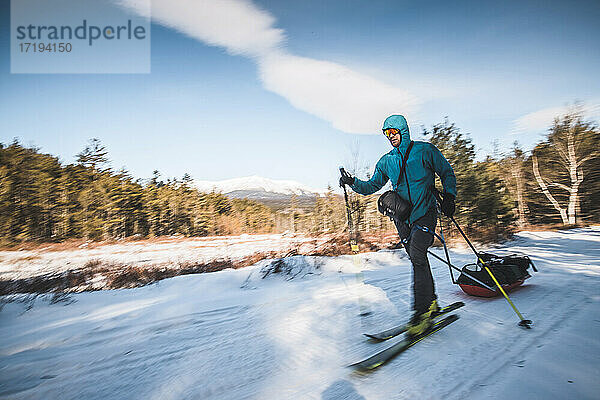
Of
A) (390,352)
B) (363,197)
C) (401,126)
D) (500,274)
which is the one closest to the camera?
(390,352)

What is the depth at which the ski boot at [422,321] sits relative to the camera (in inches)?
110

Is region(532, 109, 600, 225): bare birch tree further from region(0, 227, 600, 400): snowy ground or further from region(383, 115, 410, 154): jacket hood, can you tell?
region(383, 115, 410, 154): jacket hood

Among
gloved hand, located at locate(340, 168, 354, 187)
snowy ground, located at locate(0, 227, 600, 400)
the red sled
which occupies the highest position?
gloved hand, located at locate(340, 168, 354, 187)

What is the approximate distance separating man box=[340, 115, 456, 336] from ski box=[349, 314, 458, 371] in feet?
1.07

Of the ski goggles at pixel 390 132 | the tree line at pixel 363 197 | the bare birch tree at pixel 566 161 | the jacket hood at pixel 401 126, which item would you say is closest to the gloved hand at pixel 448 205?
the jacket hood at pixel 401 126

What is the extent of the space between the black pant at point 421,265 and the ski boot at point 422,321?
1.9 inches

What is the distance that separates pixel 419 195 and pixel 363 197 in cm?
1169

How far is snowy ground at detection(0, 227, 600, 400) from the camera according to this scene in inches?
80.4

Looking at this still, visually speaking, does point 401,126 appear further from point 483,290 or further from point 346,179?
point 483,290

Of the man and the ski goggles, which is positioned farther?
the ski goggles

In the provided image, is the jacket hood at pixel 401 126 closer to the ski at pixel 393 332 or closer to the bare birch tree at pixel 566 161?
the ski at pixel 393 332

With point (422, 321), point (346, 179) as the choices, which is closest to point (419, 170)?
point (346, 179)

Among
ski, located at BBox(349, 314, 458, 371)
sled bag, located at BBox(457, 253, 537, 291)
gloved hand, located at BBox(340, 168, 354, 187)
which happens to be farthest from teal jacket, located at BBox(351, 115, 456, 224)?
sled bag, located at BBox(457, 253, 537, 291)

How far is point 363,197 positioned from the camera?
1486 centimetres
